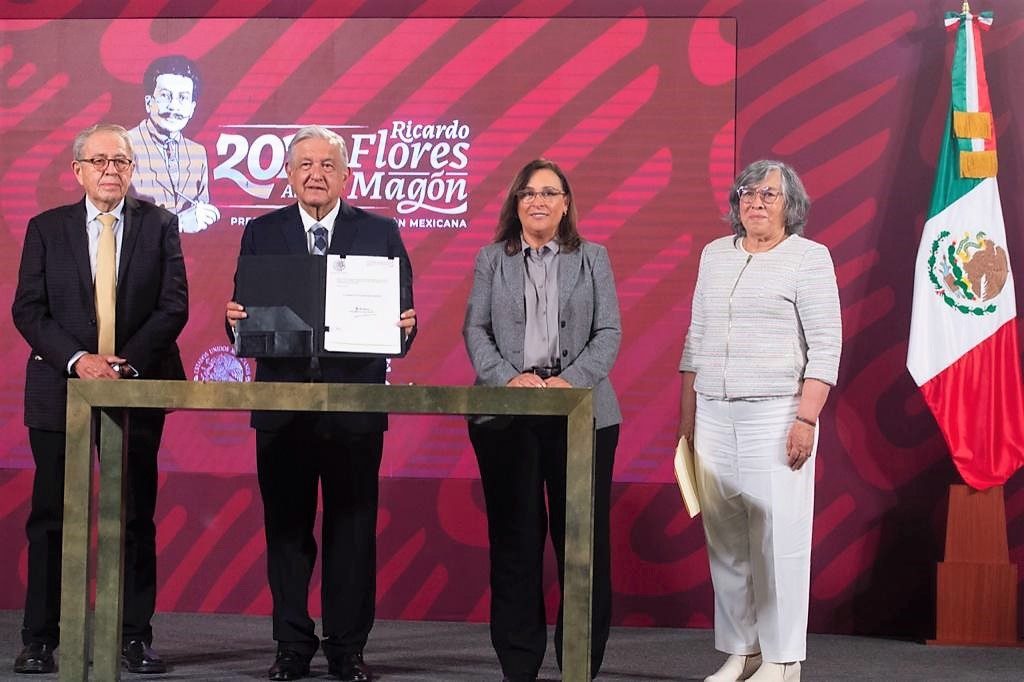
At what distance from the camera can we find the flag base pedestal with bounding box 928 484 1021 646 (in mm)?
4648

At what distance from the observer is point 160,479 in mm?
5113

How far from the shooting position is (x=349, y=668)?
12.2 feet

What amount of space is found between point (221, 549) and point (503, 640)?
1.86 metres

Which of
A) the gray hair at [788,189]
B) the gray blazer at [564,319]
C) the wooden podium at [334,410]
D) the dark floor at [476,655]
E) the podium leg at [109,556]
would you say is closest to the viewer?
the wooden podium at [334,410]

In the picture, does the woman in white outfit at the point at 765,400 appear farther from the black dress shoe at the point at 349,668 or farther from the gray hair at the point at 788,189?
the black dress shoe at the point at 349,668

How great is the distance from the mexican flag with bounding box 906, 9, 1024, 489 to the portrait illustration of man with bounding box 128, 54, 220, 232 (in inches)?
105

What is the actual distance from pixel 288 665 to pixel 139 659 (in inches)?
17.7

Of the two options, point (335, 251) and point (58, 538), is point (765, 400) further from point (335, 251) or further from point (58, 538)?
point (58, 538)

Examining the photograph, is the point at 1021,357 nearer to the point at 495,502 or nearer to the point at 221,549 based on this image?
the point at 495,502

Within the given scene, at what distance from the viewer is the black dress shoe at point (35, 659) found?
375 centimetres

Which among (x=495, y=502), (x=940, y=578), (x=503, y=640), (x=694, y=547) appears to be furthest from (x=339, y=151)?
(x=940, y=578)

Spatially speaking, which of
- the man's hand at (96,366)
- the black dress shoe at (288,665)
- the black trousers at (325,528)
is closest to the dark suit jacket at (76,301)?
the man's hand at (96,366)

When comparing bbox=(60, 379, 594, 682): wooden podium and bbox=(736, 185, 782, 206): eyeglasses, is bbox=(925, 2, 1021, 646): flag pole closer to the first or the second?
bbox=(736, 185, 782, 206): eyeglasses

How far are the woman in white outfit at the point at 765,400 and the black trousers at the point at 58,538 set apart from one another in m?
1.59
